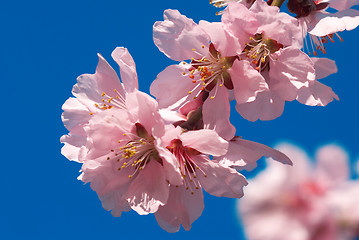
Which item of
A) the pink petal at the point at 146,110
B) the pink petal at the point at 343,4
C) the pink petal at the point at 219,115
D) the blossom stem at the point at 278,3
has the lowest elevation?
the pink petal at the point at 343,4

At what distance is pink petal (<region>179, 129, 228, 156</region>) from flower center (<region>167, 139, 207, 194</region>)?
4 cm

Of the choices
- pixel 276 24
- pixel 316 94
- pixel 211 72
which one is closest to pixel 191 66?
pixel 211 72

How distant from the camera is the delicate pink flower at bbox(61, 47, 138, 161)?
189cm

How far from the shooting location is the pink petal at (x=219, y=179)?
1.71m

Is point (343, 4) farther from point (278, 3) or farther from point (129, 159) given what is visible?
point (129, 159)

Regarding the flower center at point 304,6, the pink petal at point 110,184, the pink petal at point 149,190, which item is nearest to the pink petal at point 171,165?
the pink petal at point 149,190

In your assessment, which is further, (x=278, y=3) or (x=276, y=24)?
(x=278, y=3)

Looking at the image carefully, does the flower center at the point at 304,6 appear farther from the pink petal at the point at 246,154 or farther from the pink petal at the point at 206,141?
the pink petal at the point at 206,141

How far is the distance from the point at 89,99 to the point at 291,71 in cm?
77

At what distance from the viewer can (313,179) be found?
1917 millimetres

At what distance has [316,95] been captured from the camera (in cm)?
182

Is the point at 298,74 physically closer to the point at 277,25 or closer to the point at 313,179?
the point at 277,25

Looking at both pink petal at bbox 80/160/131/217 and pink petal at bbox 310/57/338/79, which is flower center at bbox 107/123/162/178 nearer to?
pink petal at bbox 80/160/131/217

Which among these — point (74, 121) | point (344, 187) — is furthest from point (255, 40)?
point (74, 121)
